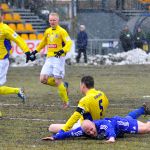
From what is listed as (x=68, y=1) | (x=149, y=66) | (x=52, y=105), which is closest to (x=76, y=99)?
(x=52, y=105)

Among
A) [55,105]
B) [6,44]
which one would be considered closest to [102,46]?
[55,105]

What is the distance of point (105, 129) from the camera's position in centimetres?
1163

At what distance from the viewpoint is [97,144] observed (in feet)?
37.2


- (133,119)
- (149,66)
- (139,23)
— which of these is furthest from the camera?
(139,23)

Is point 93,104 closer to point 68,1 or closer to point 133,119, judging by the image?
point 133,119

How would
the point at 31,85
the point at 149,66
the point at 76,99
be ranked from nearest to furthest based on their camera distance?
the point at 76,99 < the point at 31,85 < the point at 149,66

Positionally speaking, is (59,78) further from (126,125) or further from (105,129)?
(105,129)

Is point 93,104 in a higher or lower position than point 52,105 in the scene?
higher

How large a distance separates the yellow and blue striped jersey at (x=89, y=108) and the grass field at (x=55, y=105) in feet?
1.21

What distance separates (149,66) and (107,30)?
986 cm

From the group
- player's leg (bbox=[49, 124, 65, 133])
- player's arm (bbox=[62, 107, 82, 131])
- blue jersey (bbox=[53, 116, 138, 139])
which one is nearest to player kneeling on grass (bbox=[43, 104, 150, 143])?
blue jersey (bbox=[53, 116, 138, 139])

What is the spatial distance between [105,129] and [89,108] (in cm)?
44

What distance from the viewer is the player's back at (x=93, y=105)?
11711 mm

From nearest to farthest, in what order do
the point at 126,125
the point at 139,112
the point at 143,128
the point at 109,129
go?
the point at 109,129
the point at 126,125
the point at 143,128
the point at 139,112
